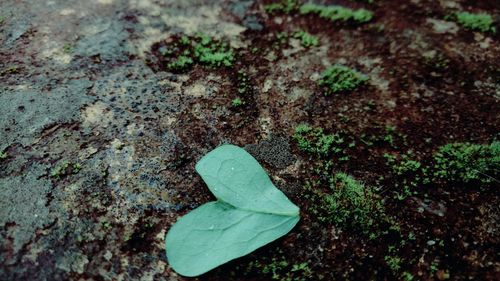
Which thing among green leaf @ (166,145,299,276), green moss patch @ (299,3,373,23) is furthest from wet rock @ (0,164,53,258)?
green moss patch @ (299,3,373,23)

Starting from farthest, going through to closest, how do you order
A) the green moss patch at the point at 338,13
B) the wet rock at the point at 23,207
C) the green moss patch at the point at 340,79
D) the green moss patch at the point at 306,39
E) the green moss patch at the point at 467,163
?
the green moss patch at the point at 338,13, the green moss patch at the point at 306,39, the green moss patch at the point at 340,79, the green moss patch at the point at 467,163, the wet rock at the point at 23,207

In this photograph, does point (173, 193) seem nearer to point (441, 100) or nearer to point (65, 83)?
point (65, 83)

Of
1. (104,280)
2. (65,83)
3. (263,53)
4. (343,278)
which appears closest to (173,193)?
(104,280)

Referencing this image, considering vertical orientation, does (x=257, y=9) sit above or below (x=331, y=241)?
above

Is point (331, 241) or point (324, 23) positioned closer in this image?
point (331, 241)

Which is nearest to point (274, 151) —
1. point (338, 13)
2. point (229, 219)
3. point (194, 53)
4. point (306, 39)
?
point (229, 219)

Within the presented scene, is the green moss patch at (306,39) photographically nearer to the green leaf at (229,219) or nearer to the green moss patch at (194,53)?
the green moss patch at (194,53)

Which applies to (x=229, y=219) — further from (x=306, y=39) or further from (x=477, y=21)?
(x=477, y=21)

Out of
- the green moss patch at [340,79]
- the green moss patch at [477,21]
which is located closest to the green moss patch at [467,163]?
the green moss patch at [340,79]

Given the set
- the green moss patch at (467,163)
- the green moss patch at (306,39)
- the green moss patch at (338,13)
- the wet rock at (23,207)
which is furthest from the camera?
the green moss patch at (338,13)
